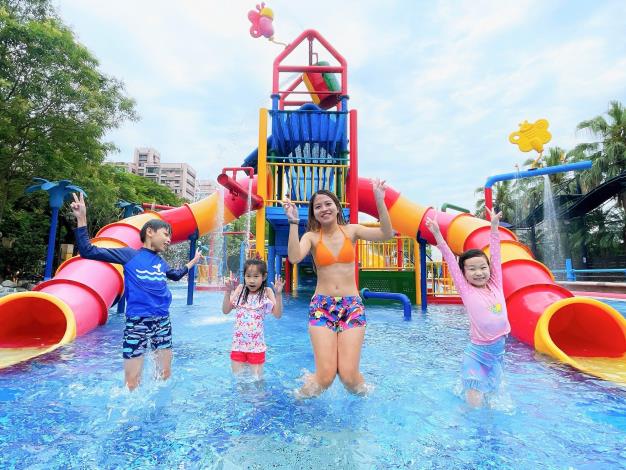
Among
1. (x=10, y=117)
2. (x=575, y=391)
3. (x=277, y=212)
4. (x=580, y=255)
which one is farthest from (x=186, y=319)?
(x=580, y=255)

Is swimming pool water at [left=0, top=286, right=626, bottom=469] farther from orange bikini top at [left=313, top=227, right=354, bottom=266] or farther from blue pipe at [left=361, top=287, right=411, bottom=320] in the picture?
blue pipe at [left=361, top=287, right=411, bottom=320]

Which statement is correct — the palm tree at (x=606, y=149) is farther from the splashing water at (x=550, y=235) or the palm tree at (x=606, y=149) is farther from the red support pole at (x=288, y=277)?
the red support pole at (x=288, y=277)

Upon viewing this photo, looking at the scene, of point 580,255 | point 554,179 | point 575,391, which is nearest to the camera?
point 575,391

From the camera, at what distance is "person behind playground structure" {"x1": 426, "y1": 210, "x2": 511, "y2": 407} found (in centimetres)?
278

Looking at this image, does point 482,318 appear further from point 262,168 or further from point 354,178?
point 262,168

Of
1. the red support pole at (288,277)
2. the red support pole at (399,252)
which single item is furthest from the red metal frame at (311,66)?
the red support pole at (288,277)

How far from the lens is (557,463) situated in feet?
6.43

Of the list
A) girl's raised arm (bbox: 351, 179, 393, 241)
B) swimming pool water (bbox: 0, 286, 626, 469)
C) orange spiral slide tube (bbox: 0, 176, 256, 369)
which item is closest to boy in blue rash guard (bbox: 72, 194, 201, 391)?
swimming pool water (bbox: 0, 286, 626, 469)

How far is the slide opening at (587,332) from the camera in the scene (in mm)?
4398

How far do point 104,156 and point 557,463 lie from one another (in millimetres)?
16717

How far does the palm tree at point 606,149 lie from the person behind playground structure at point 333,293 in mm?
22170

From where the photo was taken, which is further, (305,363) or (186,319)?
(186,319)

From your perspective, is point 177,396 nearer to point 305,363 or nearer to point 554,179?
point 305,363

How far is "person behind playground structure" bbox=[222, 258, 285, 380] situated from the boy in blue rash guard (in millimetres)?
527
